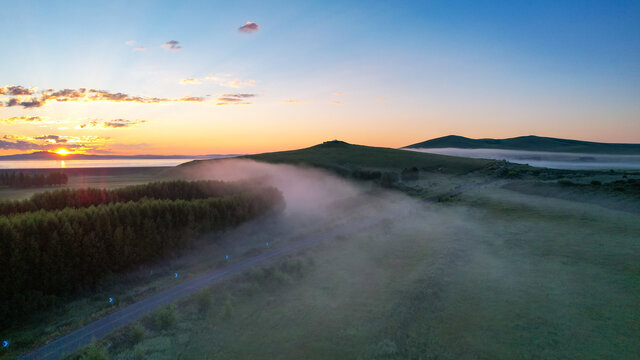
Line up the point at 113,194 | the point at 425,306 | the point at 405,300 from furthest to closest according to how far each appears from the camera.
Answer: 1. the point at 113,194
2. the point at 405,300
3. the point at 425,306

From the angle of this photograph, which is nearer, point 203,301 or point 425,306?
point 425,306

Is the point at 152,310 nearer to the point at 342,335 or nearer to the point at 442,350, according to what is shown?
the point at 342,335

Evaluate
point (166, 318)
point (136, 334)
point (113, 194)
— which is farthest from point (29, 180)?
point (136, 334)

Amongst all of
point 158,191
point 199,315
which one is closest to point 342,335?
point 199,315

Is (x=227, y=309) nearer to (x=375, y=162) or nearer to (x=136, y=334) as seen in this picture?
(x=136, y=334)

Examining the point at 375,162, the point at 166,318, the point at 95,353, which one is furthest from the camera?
the point at 375,162

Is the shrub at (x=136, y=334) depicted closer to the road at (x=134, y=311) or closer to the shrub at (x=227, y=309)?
the road at (x=134, y=311)
